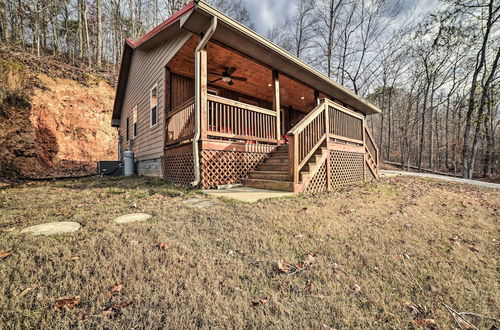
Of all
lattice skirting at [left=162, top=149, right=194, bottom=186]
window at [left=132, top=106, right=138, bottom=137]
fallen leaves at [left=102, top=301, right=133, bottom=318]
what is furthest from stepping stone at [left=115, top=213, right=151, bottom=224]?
window at [left=132, top=106, right=138, bottom=137]

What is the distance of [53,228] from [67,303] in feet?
5.37

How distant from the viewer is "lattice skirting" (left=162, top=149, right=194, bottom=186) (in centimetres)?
556

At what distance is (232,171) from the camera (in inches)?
221

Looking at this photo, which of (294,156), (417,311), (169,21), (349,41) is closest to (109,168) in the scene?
(169,21)

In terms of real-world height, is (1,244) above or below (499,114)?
below

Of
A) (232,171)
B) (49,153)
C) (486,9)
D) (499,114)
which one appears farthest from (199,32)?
(499,114)

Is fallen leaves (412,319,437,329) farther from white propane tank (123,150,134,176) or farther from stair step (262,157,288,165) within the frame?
white propane tank (123,150,134,176)

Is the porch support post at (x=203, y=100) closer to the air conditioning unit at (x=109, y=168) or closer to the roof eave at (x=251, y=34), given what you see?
the roof eave at (x=251, y=34)

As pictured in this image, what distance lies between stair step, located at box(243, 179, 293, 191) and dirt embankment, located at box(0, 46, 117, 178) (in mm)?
8458

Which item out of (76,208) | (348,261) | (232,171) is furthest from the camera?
(232,171)

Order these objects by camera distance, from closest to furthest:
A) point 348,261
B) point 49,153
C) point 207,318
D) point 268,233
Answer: point 207,318 < point 348,261 < point 268,233 < point 49,153

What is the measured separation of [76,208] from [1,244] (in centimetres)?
147

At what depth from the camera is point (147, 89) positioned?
8.76 metres

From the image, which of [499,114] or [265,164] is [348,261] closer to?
[265,164]
